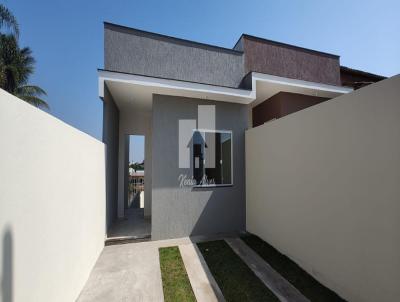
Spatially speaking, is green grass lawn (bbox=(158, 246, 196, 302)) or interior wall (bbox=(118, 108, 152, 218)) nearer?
green grass lawn (bbox=(158, 246, 196, 302))

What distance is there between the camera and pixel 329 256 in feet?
10.2

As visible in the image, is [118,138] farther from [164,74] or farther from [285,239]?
[285,239]

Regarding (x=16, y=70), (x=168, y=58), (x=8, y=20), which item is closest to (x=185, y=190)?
(x=168, y=58)

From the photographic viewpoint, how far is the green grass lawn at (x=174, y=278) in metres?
2.97

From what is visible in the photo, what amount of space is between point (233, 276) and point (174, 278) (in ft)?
3.68


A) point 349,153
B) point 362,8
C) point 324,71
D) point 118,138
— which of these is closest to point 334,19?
point 362,8

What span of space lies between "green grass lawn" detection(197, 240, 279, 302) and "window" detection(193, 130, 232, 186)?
6.29 ft

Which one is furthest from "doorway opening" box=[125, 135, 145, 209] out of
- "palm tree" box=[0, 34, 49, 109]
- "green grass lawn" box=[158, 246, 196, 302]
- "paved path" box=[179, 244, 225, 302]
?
"palm tree" box=[0, 34, 49, 109]

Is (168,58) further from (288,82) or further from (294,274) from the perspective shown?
(294,274)

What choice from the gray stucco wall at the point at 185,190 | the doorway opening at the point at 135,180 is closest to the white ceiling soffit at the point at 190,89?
the gray stucco wall at the point at 185,190

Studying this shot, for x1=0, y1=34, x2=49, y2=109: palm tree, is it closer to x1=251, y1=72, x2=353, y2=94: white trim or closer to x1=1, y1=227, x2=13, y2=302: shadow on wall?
x1=251, y1=72, x2=353, y2=94: white trim

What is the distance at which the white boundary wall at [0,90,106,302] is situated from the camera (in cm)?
148

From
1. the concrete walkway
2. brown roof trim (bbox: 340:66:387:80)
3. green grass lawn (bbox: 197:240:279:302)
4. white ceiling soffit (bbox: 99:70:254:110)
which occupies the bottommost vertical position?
the concrete walkway

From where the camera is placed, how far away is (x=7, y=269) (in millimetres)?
1463
